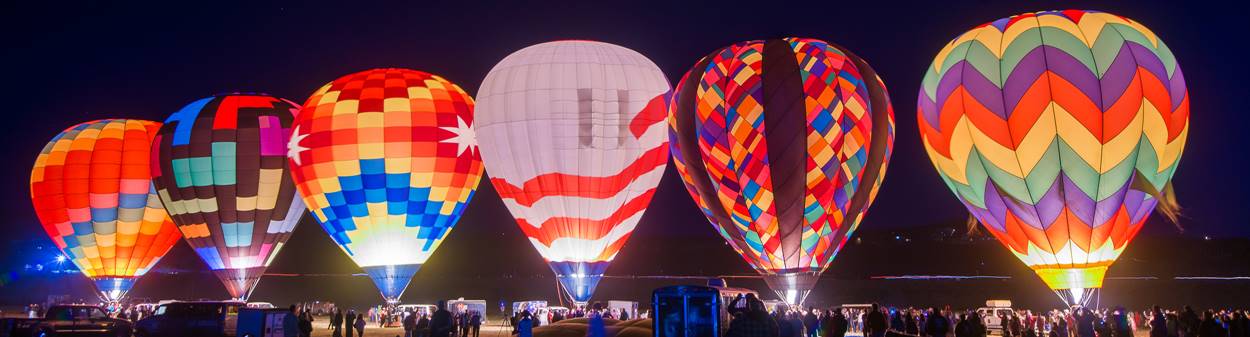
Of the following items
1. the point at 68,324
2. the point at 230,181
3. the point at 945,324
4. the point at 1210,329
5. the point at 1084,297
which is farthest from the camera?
the point at 230,181

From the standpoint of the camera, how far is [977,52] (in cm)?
1675

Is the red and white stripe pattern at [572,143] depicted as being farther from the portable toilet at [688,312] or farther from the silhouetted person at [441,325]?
the silhouetted person at [441,325]

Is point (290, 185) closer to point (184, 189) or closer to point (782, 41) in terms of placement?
point (184, 189)

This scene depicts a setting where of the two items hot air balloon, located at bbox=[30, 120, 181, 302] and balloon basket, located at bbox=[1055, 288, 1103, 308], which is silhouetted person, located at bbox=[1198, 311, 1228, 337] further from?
hot air balloon, located at bbox=[30, 120, 181, 302]

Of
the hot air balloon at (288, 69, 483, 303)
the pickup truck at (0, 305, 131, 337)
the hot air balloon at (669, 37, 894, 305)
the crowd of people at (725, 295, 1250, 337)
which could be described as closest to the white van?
the crowd of people at (725, 295, 1250, 337)

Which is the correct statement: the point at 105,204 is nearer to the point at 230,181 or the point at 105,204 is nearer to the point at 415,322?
the point at 230,181

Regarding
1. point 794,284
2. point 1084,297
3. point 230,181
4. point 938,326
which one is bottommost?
point 938,326

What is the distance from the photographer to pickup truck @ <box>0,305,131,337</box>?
14.0 m

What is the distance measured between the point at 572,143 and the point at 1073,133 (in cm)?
918

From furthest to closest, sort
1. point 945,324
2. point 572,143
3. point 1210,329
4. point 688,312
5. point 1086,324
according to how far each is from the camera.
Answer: point 572,143, point 1086,324, point 688,312, point 1210,329, point 945,324

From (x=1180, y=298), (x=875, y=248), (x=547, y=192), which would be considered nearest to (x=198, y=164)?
(x=547, y=192)

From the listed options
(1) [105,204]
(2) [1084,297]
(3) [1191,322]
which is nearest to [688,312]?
(2) [1084,297]

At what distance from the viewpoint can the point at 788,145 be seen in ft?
60.4

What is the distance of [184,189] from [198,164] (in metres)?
0.76
